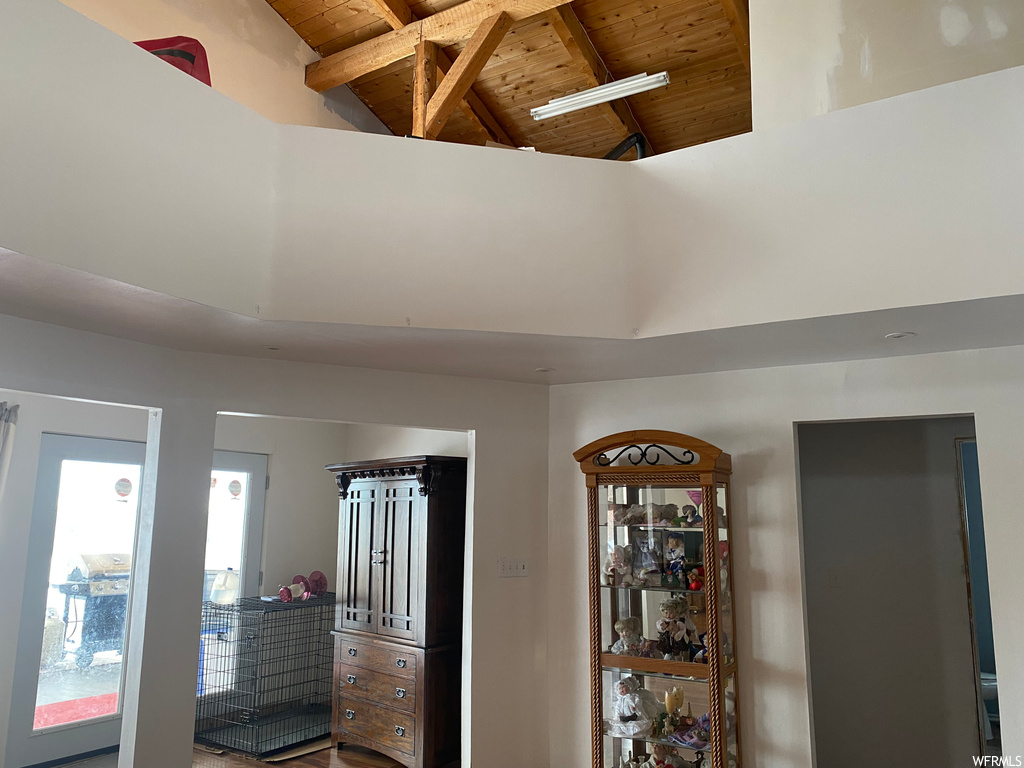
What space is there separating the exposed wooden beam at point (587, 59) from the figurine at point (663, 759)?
4140mm

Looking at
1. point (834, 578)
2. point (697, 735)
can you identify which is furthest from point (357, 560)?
point (834, 578)

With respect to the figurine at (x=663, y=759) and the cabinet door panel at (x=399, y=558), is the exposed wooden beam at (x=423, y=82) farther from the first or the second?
the figurine at (x=663, y=759)

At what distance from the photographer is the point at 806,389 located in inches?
156

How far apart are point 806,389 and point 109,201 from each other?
333 cm

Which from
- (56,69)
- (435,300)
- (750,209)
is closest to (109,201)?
→ (56,69)

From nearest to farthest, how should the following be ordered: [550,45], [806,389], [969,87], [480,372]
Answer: [969,87]
[806,389]
[480,372]
[550,45]

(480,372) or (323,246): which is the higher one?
(323,246)

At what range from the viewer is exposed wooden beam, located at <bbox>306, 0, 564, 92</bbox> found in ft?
14.6

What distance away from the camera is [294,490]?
6117 mm

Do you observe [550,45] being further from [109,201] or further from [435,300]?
[109,201]

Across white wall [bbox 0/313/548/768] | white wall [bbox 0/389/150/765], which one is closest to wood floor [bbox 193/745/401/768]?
white wall [bbox 0/313/548/768]

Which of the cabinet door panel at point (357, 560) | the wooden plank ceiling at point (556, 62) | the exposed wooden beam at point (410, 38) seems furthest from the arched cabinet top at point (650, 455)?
the exposed wooden beam at point (410, 38)

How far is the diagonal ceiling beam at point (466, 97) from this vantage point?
4.75 metres

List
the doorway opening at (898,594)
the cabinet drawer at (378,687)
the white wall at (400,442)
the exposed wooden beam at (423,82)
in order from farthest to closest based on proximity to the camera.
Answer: the white wall at (400,442) < the cabinet drawer at (378,687) < the exposed wooden beam at (423,82) < the doorway opening at (898,594)
